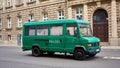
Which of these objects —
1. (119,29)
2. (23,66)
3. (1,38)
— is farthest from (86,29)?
(1,38)

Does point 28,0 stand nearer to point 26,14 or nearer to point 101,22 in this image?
point 26,14

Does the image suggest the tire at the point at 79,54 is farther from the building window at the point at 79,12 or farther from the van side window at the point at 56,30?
the building window at the point at 79,12

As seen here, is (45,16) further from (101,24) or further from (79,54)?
(79,54)

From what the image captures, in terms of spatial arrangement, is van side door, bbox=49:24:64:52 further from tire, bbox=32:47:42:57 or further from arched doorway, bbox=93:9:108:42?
arched doorway, bbox=93:9:108:42

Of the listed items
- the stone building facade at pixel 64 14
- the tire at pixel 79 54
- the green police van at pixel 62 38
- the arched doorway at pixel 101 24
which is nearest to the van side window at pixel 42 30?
the green police van at pixel 62 38

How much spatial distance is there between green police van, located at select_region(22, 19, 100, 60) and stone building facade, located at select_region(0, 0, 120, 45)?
10925 millimetres

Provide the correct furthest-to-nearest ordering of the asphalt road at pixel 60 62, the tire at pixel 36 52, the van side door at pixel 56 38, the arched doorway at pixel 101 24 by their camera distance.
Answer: the arched doorway at pixel 101 24
the tire at pixel 36 52
the van side door at pixel 56 38
the asphalt road at pixel 60 62

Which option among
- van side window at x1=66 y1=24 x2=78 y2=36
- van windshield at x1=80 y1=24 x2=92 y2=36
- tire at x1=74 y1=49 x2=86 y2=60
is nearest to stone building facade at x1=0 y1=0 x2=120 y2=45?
van windshield at x1=80 y1=24 x2=92 y2=36

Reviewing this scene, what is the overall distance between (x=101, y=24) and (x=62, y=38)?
12958 mm

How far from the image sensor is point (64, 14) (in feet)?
103

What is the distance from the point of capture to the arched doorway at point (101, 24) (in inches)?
1081

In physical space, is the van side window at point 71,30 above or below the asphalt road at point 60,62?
above

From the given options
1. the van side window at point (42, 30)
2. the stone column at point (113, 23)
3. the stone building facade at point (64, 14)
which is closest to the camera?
the van side window at point (42, 30)

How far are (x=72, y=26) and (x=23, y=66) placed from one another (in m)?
4.34
